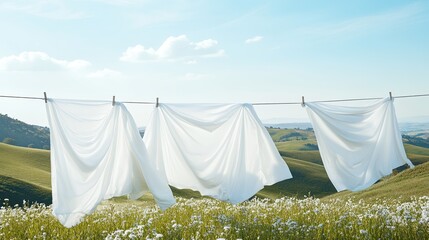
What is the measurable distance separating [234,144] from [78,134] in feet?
8.93

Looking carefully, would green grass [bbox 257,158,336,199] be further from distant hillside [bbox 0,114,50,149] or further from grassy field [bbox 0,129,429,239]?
distant hillside [bbox 0,114,50,149]

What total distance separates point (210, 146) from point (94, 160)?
6.80 ft

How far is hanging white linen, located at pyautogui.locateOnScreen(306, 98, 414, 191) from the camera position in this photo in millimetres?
9469

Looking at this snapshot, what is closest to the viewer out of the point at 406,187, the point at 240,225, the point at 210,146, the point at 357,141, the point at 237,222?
the point at 240,225

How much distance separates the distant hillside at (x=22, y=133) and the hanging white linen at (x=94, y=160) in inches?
4432

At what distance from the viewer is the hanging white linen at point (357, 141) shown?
9469mm

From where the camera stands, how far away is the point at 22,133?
403ft

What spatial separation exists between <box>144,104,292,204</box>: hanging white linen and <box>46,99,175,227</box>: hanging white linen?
0.54 metres

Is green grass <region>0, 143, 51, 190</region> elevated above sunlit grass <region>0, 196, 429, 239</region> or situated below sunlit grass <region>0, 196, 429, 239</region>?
below

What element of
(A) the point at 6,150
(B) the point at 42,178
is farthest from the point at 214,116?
(A) the point at 6,150

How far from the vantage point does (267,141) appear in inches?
358

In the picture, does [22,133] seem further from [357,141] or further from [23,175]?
[357,141]

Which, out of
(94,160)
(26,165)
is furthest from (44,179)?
(94,160)

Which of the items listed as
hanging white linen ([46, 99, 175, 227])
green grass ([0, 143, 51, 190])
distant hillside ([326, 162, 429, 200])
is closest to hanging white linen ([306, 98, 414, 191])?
hanging white linen ([46, 99, 175, 227])
